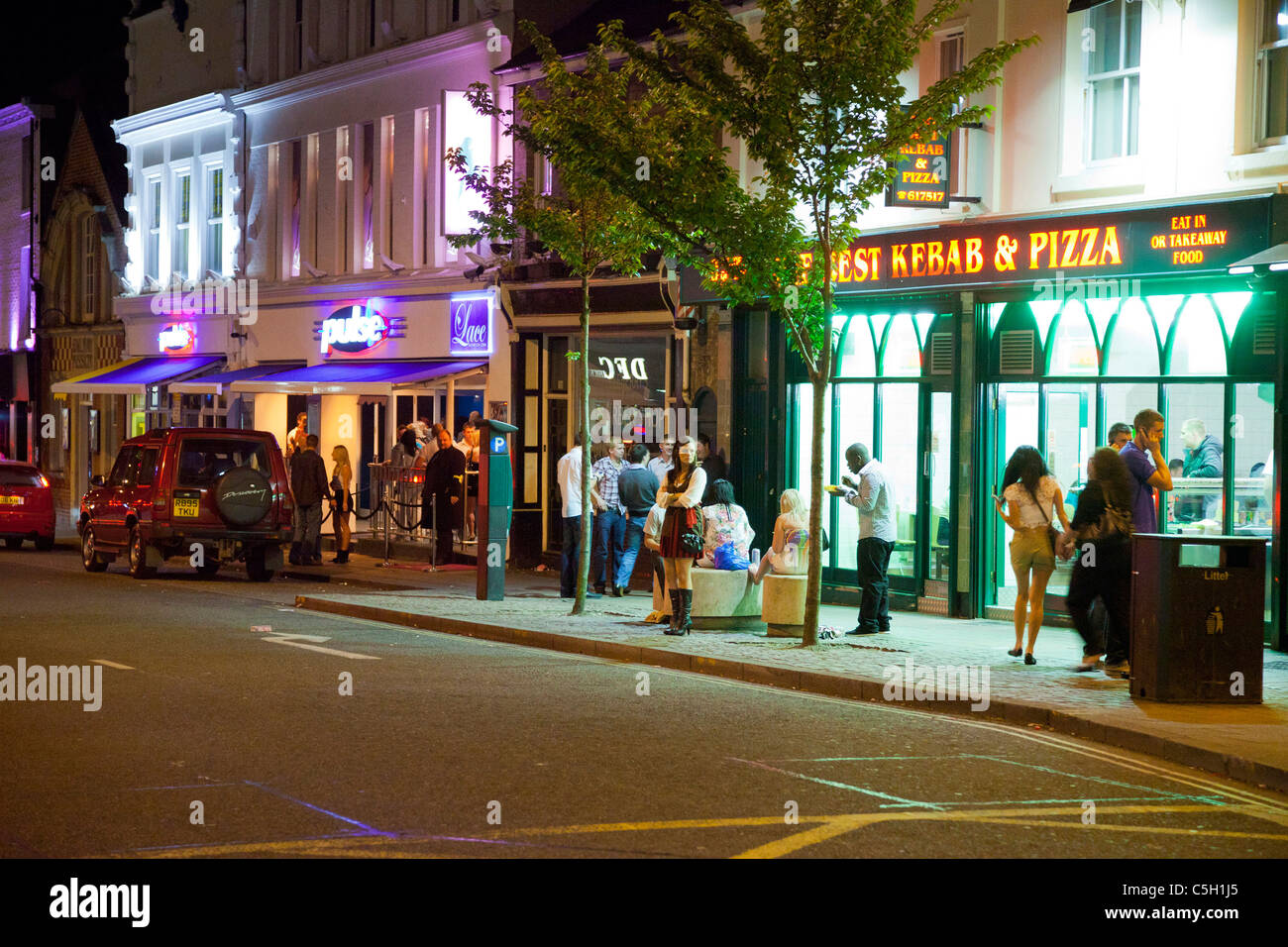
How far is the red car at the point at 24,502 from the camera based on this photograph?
85.5ft

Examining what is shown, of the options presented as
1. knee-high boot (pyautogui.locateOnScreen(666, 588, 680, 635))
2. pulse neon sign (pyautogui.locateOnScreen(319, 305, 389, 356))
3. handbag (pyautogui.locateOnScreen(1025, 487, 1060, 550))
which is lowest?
knee-high boot (pyautogui.locateOnScreen(666, 588, 680, 635))

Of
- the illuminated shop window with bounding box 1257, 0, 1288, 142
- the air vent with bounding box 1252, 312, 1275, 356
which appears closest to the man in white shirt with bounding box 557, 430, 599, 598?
the air vent with bounding box 1252, 312, 1275, 356

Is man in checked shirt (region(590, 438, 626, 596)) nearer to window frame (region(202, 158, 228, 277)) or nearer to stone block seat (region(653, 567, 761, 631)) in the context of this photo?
stone block seat (region(653, 567, 761, 631))

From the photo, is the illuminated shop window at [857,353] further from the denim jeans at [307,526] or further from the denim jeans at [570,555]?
the denim jeans at [307,526]

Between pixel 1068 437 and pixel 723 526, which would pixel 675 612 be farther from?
pixel 1068 437

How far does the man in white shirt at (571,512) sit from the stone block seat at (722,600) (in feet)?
9.10

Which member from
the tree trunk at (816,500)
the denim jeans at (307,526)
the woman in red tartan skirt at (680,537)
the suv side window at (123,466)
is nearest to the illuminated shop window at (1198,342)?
the tree trunk at (816,500)

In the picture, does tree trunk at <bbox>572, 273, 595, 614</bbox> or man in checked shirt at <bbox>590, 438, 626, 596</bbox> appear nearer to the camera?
tree trunk at <bbox>572, 273, 595, 614</bbox>

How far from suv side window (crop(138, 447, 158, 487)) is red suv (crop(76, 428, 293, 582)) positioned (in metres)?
0.01

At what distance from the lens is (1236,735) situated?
9625 mm

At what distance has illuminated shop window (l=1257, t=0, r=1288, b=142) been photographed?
13.8 meters

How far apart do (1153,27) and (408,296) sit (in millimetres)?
14602

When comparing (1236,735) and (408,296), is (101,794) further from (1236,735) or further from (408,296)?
(408,296)
